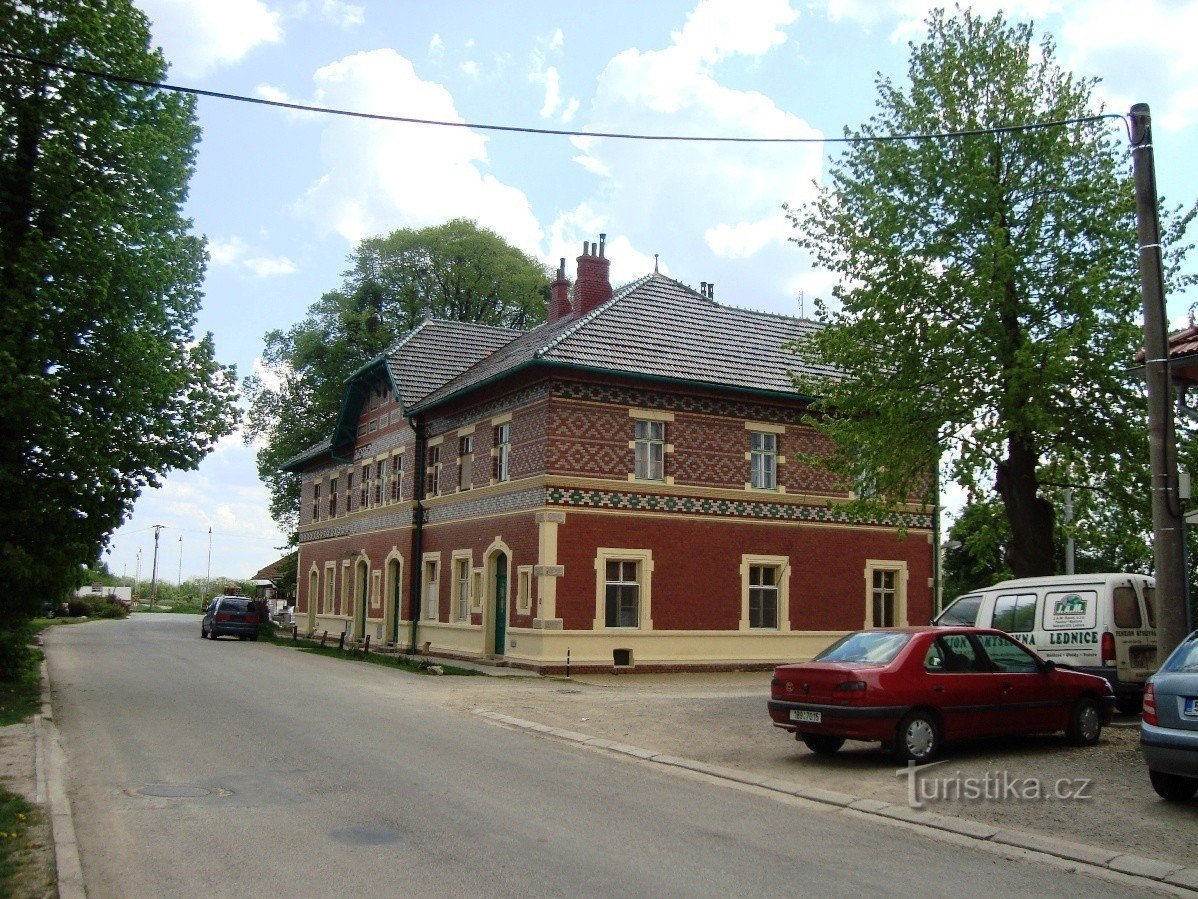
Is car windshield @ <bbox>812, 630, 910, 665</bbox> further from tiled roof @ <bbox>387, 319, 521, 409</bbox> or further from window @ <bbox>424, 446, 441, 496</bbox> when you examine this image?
tiled roof @ <bbox>387, 319, 521, 409</bbox>

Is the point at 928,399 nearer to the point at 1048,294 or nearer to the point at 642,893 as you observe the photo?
the point at 1048,294

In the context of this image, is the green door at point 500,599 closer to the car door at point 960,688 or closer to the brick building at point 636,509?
the brick building at point 636,509

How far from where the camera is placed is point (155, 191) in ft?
64.1

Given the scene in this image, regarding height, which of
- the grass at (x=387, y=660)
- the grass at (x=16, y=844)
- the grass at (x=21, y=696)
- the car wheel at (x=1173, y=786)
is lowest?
the grass at (x=387, y=660)

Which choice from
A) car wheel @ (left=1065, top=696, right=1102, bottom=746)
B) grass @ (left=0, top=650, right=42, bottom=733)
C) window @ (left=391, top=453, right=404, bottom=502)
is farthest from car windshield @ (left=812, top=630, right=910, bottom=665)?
window @ (left=391, top=453, right=404, bottom=502)

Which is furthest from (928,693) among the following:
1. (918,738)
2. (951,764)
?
(951,764)

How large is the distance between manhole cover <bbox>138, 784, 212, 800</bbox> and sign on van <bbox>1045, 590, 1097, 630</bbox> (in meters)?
11.7

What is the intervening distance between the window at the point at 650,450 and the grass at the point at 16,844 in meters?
19.6

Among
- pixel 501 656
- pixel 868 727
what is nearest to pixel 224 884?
pixel 868 727

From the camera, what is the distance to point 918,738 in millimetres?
11719

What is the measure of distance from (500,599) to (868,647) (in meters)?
17.8

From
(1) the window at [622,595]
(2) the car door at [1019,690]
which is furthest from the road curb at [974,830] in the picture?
(1) the window at [622,595]

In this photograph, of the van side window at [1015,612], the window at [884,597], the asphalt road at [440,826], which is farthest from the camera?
the window at [884,597]

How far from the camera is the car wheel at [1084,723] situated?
12898 mm
